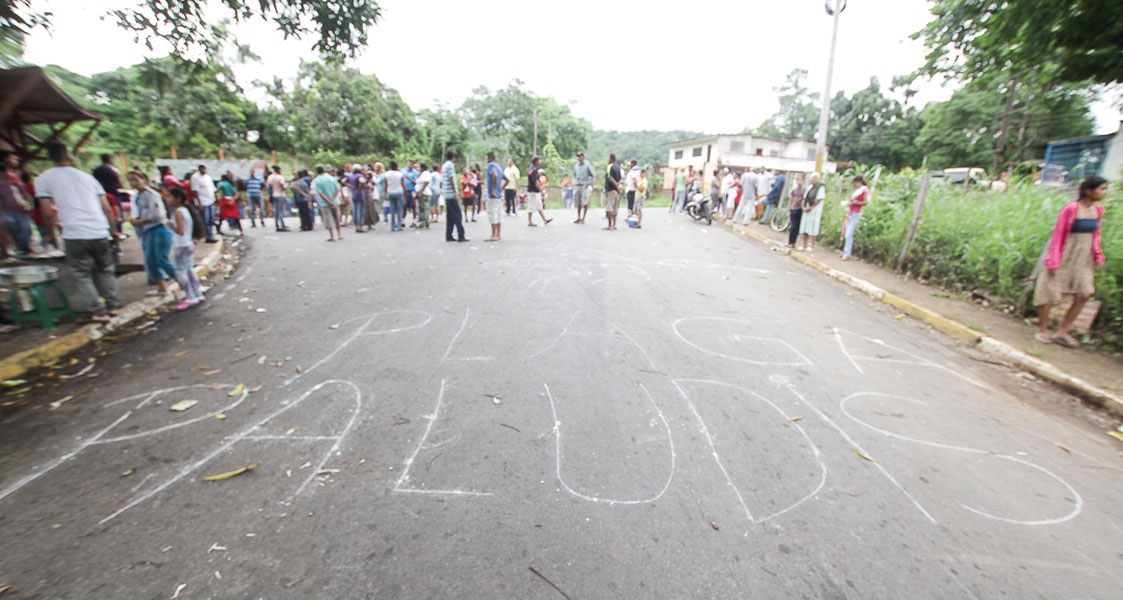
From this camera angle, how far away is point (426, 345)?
4.17 meters

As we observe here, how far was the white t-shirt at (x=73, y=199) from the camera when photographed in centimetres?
438

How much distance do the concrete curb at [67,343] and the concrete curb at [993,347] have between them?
8.67 meters

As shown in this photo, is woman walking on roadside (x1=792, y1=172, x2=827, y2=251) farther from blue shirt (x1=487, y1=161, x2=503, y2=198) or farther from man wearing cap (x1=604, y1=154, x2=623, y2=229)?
blue shirt (x1=487, y1=161, x2=503, y2=198)

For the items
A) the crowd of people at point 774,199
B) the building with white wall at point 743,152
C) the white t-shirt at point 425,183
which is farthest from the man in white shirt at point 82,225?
the building with white wall at point 743,152

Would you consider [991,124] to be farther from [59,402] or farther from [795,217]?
[59,402]

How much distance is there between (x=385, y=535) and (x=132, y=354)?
149 inches

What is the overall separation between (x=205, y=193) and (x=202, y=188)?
0.12 meters

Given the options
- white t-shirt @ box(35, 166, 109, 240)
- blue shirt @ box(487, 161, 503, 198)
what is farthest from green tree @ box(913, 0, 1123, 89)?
white t-shirt @ box(35, 166, 109, 240)

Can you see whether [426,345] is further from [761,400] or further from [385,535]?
[761,400]

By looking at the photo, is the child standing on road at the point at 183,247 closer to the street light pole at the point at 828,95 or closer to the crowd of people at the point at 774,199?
the crowd of people at the point at 774,199

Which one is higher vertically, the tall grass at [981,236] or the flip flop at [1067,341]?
the tall grass at [981,236]

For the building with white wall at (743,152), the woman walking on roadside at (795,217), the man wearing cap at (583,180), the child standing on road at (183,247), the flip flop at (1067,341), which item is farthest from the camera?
the building with white wall at (743,152)

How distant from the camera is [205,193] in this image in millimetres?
9477

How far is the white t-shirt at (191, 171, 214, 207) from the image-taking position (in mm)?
9250
